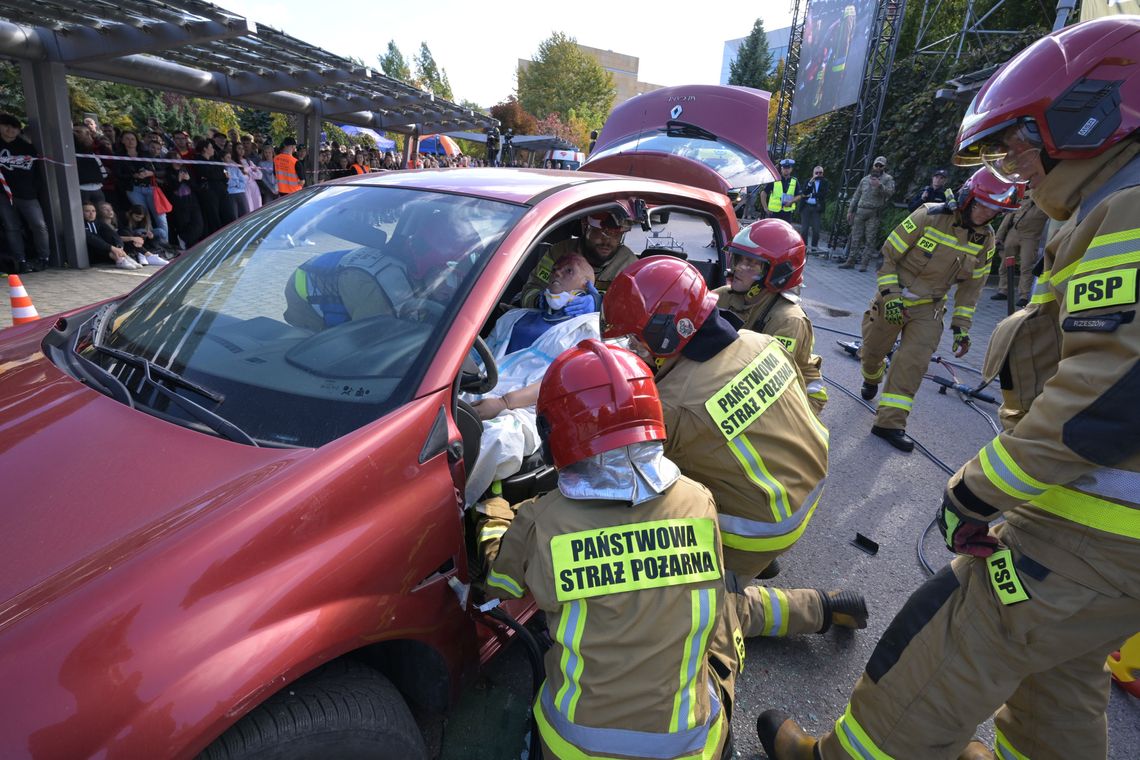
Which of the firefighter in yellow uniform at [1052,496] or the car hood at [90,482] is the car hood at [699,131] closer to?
the firefighter in yellow uniform at [1052,496]

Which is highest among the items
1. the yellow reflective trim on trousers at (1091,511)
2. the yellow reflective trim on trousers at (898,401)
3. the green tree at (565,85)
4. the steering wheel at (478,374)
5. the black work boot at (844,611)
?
the green tree at (565,85)

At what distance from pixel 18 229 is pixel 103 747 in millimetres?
8198

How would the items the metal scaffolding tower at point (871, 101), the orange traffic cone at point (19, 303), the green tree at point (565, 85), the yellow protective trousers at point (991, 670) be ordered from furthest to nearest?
the green tree at point (565, 85) → the metal scaffolding tower at point (871, 101) → the orange traffic cone at point (19, 303) → the yellow protective trousers at point (991, 670)

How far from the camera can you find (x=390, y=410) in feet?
4.80

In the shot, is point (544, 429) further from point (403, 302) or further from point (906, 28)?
point (906, 28)

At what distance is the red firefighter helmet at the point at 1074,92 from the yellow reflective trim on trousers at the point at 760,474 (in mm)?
1087

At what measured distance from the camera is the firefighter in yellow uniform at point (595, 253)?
3335 millimetres

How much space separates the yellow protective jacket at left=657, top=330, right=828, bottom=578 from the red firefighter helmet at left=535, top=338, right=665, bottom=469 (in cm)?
49

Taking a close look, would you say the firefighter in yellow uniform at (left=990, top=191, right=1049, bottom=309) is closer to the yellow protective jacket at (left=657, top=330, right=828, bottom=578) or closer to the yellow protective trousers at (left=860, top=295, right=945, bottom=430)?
the yellow protective trousers at (left=860, top=295, right=945, bottom=430)

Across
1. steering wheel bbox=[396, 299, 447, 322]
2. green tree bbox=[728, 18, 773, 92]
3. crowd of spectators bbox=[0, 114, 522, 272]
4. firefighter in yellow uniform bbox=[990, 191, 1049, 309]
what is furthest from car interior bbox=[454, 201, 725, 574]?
green tree bbox=[728, 18, 773, 92]

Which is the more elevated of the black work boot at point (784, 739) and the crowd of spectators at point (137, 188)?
the crowd of spectators at point (137, 188)

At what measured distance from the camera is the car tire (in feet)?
3.69

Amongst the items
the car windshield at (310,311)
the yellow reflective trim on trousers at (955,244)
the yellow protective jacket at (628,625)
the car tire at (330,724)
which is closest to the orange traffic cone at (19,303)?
the car windshield at (310,311)

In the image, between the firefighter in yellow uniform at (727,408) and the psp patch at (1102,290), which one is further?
the firefighter in yellow uniform at (727,408)
